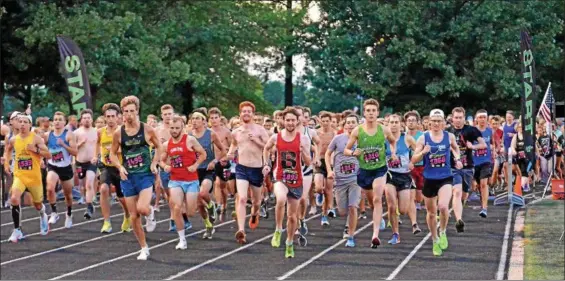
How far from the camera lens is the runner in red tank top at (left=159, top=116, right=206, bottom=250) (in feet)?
57.1

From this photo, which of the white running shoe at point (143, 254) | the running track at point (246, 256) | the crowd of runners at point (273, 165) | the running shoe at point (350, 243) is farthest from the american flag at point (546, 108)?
the white running shoe at point (143, 254)

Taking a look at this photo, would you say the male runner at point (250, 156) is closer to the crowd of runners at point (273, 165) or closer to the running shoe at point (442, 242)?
the crowd of runners at point (273, 165)

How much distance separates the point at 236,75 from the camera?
54.0 meters

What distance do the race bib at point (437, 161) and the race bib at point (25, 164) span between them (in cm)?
627

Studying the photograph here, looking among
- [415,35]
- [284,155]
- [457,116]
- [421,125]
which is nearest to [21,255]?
[284,155]

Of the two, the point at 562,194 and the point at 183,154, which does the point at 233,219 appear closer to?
the point at 183,154

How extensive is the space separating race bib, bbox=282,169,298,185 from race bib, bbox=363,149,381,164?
3.26 ft

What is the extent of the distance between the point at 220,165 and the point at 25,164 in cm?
373

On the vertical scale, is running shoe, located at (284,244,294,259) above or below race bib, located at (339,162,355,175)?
below

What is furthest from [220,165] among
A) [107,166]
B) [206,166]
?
[107,166]

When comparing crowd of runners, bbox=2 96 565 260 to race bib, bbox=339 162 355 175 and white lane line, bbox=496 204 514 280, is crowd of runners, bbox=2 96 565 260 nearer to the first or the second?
race bib, bbox=339 162 355 175

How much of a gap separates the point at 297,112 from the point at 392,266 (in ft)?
8.29

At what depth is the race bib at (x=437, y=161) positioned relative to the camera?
54.6ft

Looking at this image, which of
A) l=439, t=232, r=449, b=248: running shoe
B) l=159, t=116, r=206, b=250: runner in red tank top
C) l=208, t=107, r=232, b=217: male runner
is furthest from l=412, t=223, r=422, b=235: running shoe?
l=159, t=116, r=206, b=250: runner in red tank top
